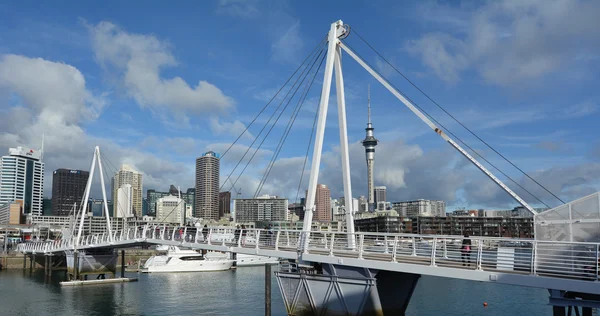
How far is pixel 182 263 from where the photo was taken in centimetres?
8894

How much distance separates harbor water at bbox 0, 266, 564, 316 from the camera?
4300cm

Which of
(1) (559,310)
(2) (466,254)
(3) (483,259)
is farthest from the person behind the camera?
(2) (466,254)

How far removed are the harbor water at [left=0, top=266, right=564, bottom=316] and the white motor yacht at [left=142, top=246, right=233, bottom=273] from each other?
1641 centimetres

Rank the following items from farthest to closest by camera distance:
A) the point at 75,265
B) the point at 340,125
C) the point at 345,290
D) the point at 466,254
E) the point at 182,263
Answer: the point at 182,263 → the point at 75,265 → the point at 340,125 → the point at 345,290 → the point at 466,254

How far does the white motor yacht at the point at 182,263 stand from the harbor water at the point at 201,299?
1641 cm

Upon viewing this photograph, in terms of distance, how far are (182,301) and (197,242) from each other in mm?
16055

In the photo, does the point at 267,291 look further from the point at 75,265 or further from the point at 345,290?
the point at 75,265

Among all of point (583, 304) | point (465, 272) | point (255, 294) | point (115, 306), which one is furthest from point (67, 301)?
point (583, 304)

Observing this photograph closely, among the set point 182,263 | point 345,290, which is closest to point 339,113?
point 345,290

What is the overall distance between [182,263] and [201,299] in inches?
1480

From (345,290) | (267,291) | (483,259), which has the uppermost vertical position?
(483,259)

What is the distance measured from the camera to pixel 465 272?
69.8 feet

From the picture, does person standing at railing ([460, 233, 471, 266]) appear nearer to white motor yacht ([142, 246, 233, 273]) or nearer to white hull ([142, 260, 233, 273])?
white hull ([142, 260, 233, 273])

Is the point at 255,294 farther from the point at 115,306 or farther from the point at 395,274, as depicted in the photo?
the point at 395,274
